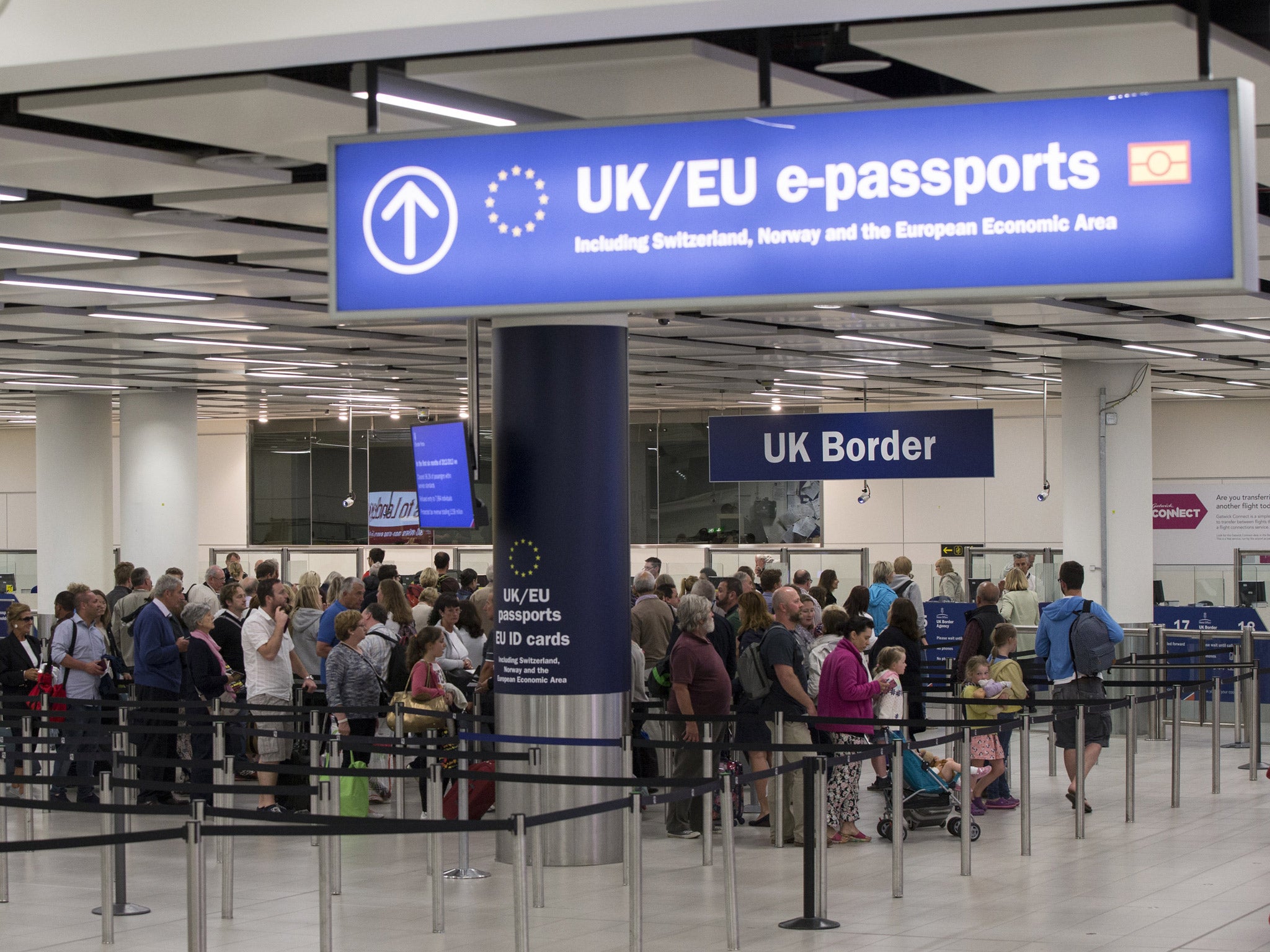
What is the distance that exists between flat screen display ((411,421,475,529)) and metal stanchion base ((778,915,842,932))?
121 inches

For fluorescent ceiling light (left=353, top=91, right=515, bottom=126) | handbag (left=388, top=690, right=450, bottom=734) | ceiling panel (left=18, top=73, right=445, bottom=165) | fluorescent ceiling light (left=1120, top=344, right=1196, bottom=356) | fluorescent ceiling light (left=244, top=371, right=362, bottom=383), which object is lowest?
handbag (left=388, top=690, right=450, bottom=734)

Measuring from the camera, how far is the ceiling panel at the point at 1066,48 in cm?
550

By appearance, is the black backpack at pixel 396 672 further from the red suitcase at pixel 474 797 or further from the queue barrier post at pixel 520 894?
the queue barrier post at pixel 520 894

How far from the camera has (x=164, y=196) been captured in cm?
895

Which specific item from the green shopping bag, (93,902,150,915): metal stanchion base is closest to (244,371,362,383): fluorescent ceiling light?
the green shopping bag

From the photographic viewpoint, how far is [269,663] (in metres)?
11.5

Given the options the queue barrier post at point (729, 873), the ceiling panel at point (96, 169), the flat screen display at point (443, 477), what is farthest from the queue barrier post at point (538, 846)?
the ceiling panel at point (96, 169)

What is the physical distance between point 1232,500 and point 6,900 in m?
21.4

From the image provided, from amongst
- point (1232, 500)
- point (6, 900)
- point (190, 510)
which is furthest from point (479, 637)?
point (1232, 500)

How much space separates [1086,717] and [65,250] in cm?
812

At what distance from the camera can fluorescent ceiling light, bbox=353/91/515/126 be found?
6230mm

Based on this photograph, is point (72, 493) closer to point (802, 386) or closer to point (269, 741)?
point (802, 386)

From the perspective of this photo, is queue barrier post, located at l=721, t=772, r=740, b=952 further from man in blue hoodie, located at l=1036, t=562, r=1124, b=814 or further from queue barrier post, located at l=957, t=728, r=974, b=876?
man in blue hoodie, located at l=1036, t=562, r=1124, b=814

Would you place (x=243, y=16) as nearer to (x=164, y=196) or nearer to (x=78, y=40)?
(x=78, y=40)
